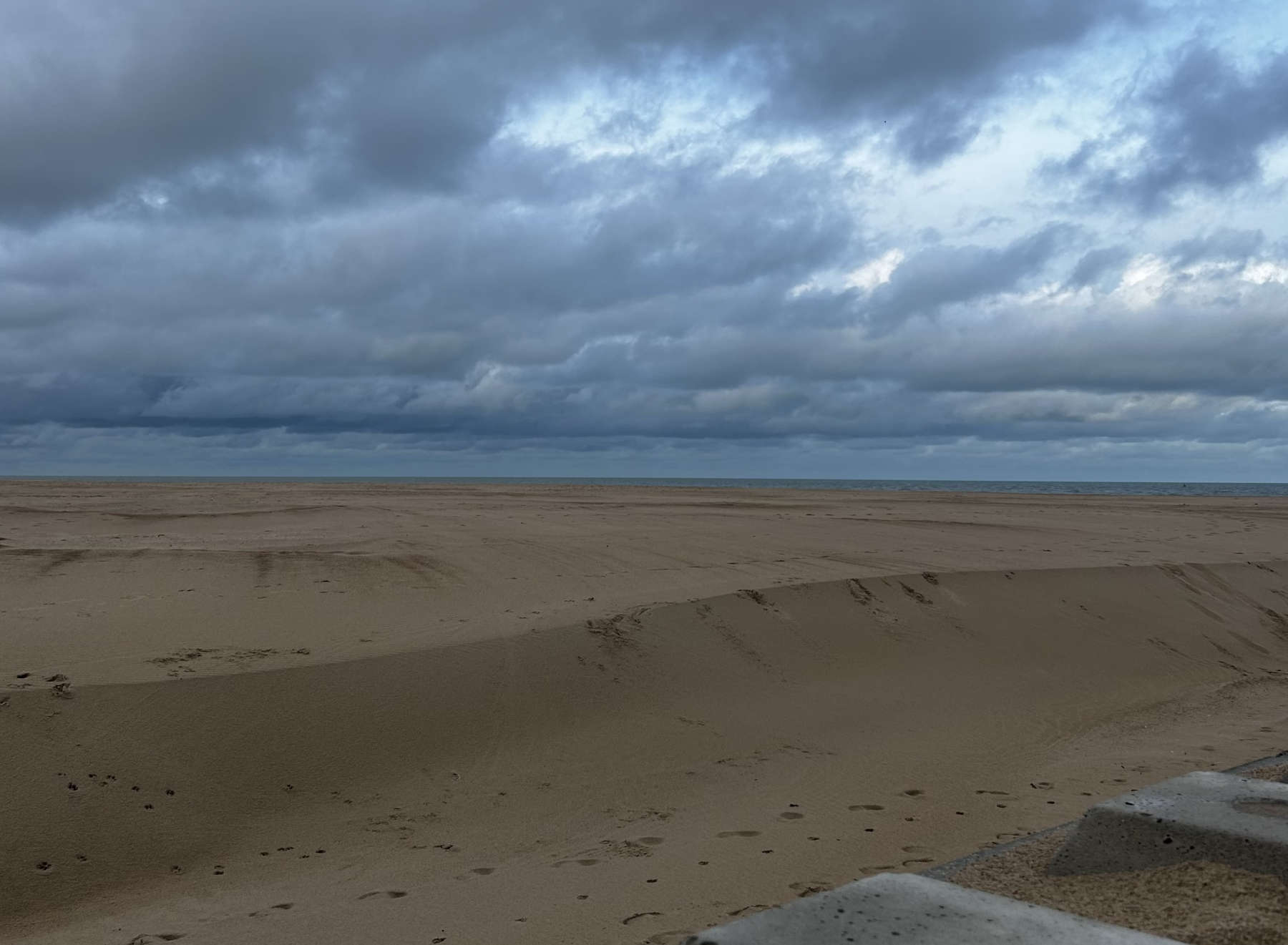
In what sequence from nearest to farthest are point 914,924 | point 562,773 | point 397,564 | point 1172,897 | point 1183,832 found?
1. point 914,924
2. point 1172,897
3. point 1183,832
4. point 562,773
5. point 397,564

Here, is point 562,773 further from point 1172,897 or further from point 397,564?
point 397,564

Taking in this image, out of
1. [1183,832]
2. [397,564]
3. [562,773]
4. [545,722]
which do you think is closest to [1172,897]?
[1183,832]

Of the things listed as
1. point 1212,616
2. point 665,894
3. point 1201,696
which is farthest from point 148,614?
point 1212,616

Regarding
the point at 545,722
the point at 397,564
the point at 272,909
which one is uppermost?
the point at 397,564

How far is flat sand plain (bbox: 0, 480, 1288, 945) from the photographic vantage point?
4.04 meters

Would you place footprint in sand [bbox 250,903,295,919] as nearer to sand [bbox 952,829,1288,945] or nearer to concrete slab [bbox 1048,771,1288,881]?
sand [bbox 952,829,1288,945]

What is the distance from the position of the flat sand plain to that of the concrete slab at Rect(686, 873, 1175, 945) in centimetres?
91

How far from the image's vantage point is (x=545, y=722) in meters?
5.94

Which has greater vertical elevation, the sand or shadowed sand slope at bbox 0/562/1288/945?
the sand

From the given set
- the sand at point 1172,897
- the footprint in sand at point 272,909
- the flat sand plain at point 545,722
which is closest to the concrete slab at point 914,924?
the sand at point 1172,897

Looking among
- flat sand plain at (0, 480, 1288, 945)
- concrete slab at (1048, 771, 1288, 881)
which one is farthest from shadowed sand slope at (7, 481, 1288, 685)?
concrete slab at (1048, 771, 1288, 881)

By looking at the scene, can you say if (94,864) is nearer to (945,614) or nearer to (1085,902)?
(1085,902)

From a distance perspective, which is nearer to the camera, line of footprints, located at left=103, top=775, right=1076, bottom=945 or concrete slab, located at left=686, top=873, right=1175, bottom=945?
concrete slab, located at left=686, top=873, right=1175, bottom=945

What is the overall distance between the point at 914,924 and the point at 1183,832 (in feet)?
4.26
